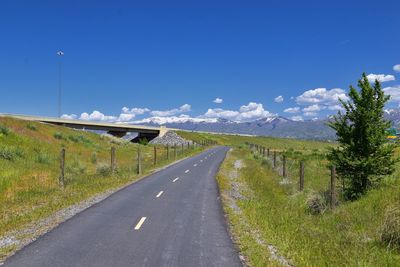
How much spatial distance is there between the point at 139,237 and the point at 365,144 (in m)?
10.8

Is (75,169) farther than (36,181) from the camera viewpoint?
Yes

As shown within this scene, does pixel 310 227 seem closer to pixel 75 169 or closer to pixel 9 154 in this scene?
pixel 75 169

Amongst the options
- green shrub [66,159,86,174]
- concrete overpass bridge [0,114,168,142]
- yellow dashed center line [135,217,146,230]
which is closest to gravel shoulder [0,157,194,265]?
yellow dashed center line [135,217,146,230]

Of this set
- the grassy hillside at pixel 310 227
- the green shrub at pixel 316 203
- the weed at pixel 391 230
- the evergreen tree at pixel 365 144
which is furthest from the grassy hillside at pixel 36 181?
the evergreen tree at pixel 365 144

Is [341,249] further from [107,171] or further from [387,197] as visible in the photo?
[107,171]

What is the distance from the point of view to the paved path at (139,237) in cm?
823

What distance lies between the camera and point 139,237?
33.6 feet

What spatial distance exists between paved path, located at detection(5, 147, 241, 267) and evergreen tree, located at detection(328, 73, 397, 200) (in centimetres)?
593

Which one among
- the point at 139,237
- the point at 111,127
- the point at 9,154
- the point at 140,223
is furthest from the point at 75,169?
the point at 111,127

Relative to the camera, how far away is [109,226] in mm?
11484

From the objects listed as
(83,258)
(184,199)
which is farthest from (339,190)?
(83,258)

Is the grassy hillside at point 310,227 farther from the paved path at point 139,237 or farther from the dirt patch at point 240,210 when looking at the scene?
the paved path at point 139,237

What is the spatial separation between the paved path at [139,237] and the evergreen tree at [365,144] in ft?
19.5

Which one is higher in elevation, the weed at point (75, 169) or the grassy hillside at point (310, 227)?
the weed at point (75, 169)
